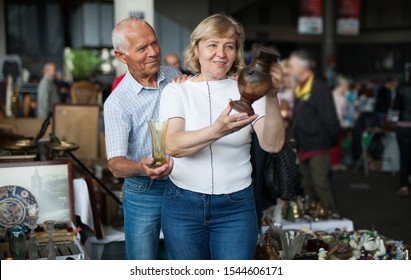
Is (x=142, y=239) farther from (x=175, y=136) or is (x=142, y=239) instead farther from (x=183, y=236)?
(x=175, y=136)

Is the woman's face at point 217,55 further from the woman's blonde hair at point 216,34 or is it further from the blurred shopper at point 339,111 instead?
the blurred shopper at point 339,111

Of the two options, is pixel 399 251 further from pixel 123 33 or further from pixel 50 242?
pixel 123 33

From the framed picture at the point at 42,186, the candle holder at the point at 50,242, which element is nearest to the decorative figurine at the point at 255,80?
the candle holder at the point at 50,242

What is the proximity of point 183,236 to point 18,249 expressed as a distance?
0.96 meters

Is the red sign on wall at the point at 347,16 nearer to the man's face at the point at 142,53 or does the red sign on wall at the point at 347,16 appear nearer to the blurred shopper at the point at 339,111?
the blurred shopper at the point at 339,111

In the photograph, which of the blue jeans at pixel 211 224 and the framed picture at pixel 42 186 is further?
the framed picture at pixel 42 186

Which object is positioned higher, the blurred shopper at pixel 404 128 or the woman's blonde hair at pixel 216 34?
the woman's blonde hair at pixel 216 34

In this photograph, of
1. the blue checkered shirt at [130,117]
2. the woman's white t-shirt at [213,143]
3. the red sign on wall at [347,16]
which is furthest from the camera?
the red sign on wall at [347,16]

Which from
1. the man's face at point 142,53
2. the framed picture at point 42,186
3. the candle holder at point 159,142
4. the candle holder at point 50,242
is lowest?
the candle holder at point 50,242

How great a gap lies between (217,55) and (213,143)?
27cm

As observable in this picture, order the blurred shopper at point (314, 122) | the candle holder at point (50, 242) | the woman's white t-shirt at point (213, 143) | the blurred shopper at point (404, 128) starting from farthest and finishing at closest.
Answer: the blurred shopper at point (404, 128) → the blurred shopper at point (314, 122) → the candle holder at point (50, 242) → the woman's white t-shirt at point (213, 143)

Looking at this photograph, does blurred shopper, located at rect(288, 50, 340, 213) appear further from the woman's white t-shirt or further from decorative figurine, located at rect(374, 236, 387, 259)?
the woman's white t-shirt

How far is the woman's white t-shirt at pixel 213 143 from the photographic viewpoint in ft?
5.89

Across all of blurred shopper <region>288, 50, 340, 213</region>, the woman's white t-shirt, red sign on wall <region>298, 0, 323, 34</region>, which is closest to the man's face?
the woman's white t-shirt
